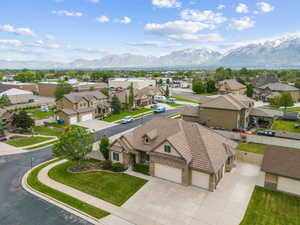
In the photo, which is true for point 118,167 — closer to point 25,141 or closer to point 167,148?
point 167,148

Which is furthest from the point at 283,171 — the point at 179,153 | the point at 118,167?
the point at 118,167

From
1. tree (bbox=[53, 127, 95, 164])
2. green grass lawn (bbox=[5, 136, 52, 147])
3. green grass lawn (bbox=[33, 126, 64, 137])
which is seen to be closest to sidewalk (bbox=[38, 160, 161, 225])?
tree (bbox=[53, 127, 95, 164])

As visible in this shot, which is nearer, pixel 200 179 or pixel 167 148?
pixel 200 179

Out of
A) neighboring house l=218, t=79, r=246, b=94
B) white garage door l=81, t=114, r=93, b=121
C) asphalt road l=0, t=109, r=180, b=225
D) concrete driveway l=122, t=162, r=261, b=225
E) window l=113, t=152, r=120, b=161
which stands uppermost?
neighboring house l=218, t=79, r=246, b=94

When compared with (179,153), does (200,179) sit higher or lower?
lower

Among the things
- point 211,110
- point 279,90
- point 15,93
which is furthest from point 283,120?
point 15,93

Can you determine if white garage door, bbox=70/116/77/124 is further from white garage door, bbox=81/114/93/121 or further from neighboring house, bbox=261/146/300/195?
neighboring house, bbox=261/146/300/195

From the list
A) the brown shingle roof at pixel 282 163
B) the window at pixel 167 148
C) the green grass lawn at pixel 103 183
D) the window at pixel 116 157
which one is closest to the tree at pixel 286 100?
the brown shingle roof at pixel 282 163

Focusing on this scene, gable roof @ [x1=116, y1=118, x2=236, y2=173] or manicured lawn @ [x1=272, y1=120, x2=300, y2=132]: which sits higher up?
gable roof @ [x1=116, y1=118, x2=236, y2=173]
